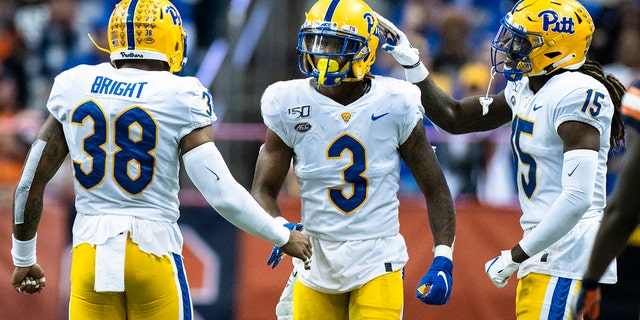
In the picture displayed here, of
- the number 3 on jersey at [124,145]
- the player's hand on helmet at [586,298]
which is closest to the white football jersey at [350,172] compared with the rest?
the number 3 on jersey at [124,145]

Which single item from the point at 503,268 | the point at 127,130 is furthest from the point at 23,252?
the point at 503,268

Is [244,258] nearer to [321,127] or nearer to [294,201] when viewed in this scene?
[294,201]

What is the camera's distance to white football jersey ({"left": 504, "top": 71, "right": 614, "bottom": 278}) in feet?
15.5

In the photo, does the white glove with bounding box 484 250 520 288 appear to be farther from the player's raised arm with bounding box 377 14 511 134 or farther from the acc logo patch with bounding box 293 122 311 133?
the acc logo patch with bounding box 293 122 311 133

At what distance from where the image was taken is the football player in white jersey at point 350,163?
16.1 feet

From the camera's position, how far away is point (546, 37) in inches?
197

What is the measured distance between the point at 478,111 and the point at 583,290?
6.04ft

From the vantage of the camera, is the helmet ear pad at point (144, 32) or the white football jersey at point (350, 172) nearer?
the helmet ear pad at point (144, 32)

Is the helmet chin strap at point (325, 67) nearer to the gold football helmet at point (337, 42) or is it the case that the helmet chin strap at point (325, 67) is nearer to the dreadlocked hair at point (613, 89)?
the gold football helmet at point (337, 42)

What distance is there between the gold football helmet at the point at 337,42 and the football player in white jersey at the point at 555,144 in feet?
2.35

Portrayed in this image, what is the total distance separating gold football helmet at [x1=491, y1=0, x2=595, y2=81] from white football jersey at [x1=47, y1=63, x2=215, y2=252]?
1532 mm

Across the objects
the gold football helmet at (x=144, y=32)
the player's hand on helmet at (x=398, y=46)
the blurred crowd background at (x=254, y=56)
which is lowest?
the blurred crowd background at (x=254, y=56)

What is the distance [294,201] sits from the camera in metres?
8.09

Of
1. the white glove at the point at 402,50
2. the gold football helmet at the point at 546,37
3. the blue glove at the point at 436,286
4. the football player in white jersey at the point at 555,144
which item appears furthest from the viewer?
the white glove at the point at 402,50
